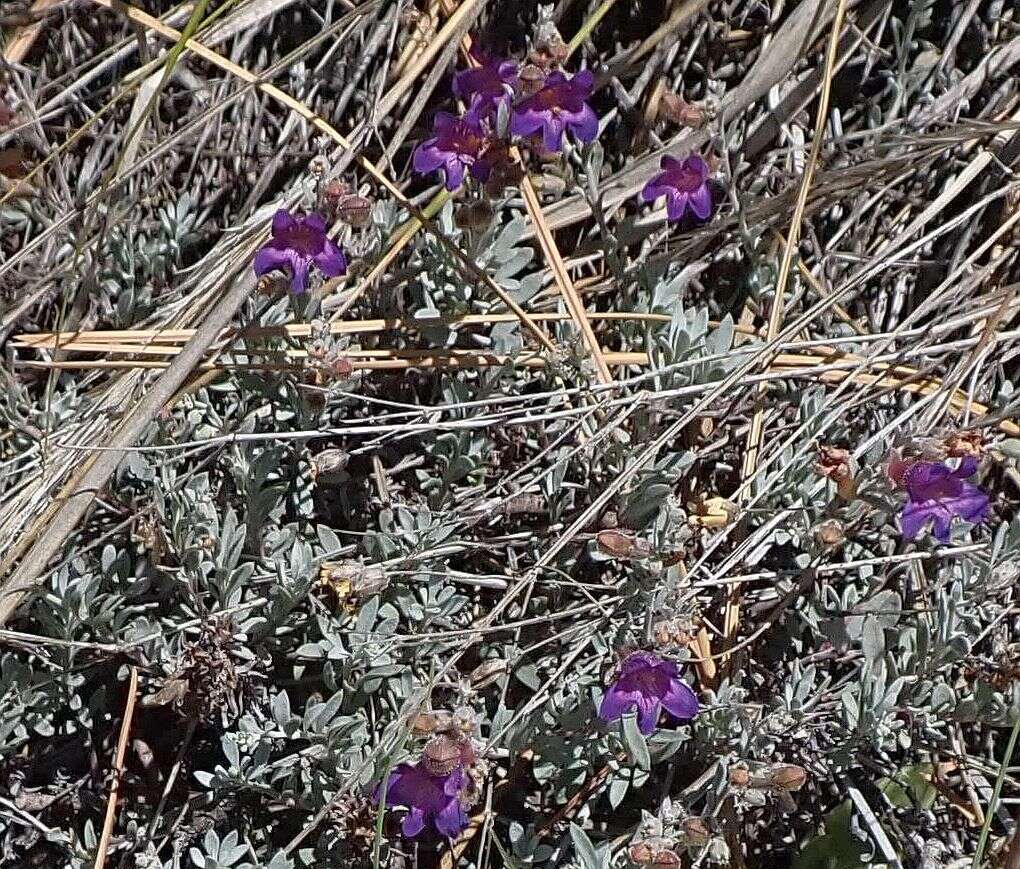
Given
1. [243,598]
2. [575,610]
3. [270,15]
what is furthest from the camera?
[270,15]

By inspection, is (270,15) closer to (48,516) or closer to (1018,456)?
(48,516)

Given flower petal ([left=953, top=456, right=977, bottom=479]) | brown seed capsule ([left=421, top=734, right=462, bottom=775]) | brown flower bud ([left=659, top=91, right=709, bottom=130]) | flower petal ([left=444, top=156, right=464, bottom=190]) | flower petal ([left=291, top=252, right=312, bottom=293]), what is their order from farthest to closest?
brown flower bud ([left=659, top=91, right=709, bottom=130]), flower petal ([left=444, top=156, right=464, bottom=190]), flower petal ([left=291, top=252, right=312, bottom=293]), flower petal ([left=953, top=456, right=977, bottom=479]), brown seed capsule ([left=421, top=734, right=462, bottom=775])

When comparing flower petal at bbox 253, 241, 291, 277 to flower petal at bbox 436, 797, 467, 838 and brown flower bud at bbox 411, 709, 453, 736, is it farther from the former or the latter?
flower petal at bbox 436, 797, 467, 838

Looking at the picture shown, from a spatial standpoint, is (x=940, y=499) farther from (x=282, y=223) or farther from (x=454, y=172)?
(x=282, y=223)

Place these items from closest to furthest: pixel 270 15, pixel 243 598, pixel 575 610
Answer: pixel 575 610, pixel 243 598, pixel 270 15

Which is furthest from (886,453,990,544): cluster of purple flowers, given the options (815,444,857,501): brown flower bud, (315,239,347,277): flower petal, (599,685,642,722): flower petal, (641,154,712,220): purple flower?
(315,239,347,277): flower petal

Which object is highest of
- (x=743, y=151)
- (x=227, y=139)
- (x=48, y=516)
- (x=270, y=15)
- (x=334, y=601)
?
(x=270, y=15)

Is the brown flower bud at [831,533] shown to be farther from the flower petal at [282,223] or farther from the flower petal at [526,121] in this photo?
the flower petal at [282,223]

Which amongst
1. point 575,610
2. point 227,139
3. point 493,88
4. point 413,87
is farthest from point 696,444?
point 227,139
